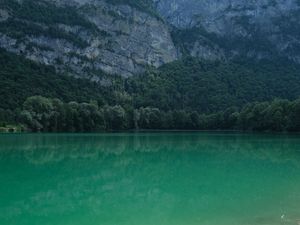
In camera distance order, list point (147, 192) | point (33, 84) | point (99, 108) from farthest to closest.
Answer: point (33, 84) → point (99, 108) → point (147, 192)

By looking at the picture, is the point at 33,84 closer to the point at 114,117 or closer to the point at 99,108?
the point at 99,108

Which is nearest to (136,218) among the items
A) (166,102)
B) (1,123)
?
(1,123)

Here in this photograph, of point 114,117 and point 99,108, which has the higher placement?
point 99,108

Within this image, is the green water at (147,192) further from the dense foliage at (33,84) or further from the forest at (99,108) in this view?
the dense foliage at (33,84)

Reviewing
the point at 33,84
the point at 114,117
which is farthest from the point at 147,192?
the point at 33,84

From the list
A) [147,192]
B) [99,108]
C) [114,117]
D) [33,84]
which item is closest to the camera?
[147,192]

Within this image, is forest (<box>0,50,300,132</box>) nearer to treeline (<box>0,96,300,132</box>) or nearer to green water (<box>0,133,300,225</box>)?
treeline (<box>0,96,300,132</box>)

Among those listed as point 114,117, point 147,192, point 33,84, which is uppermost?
point 33,84

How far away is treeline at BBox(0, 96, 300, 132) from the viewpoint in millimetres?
110062

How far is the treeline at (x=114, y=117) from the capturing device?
11006 cm

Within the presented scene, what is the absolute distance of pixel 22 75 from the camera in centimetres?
15925

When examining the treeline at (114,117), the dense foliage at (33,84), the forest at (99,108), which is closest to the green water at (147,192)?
the treeline at (114,117)

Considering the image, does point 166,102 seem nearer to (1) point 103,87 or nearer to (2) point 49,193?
(1) point 103,87

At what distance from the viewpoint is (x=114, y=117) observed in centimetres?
13775
